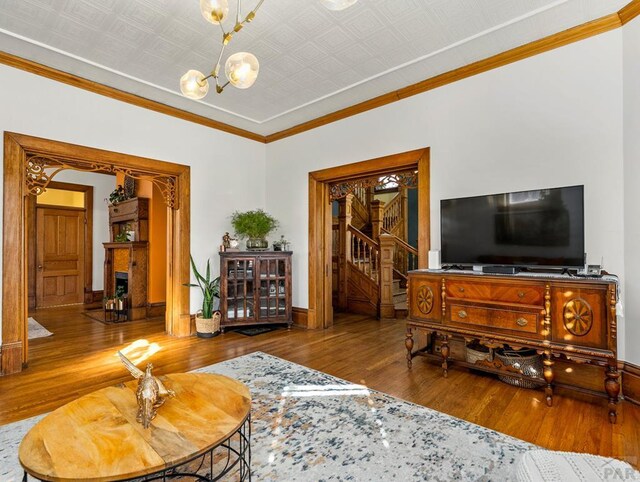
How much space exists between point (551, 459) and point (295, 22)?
3.30m

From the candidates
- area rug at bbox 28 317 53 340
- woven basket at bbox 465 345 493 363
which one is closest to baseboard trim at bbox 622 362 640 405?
woven basket at bbox 465 345 493 363

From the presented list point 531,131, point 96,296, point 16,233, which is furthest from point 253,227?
point 96,296

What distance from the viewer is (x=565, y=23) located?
9.34ft

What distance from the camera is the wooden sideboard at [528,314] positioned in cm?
233

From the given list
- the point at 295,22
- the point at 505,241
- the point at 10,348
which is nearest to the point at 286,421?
the point at 505,241

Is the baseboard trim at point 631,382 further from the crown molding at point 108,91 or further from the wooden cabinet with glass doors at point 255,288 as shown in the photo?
the crown molding at point 108,91

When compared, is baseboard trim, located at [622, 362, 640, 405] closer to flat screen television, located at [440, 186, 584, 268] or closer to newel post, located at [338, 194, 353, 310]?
flat screen television, located at [440, 186, 584, 268]

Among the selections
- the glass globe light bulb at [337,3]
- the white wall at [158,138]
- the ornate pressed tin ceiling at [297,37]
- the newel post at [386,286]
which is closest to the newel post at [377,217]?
the newel post at [386,286]

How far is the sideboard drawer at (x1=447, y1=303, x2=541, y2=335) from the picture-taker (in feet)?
8.62

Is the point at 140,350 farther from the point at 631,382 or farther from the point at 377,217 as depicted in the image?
the point at 377,217

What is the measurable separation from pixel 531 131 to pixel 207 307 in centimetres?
428

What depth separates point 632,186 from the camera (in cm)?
260

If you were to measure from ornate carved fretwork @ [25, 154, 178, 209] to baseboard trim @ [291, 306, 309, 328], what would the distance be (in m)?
2.33

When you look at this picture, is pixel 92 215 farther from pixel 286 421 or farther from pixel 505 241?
pixel 505 241
